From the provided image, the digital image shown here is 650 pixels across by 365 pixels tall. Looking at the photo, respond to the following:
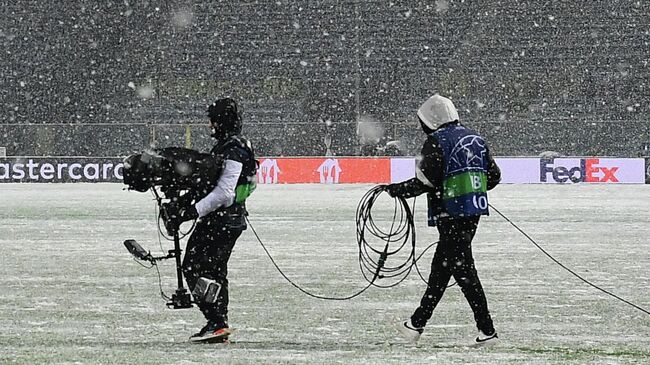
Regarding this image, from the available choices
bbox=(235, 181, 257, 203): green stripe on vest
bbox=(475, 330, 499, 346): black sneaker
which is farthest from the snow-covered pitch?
bbox=(235, 181, 257, 203): green stripe on vest

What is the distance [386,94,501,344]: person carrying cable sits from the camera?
24.3 feet

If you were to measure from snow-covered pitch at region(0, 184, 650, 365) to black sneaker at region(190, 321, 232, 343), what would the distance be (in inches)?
3.7

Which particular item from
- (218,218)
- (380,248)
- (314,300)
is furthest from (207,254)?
(380,248)

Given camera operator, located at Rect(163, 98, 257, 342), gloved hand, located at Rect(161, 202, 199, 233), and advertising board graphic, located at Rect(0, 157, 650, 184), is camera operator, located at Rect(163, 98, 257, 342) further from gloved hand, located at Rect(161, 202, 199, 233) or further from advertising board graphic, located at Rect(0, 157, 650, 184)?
advertising board graphic, located at Rect(0, 157, 650, 184)

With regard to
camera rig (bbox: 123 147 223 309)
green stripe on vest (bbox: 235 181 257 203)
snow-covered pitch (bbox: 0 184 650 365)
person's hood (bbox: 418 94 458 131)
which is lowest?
snow-covered pitch (bbox: 0 184 650 365)

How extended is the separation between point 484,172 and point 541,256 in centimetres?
705

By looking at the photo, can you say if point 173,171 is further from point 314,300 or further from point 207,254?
point 314,300

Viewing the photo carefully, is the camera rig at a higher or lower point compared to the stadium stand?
lower

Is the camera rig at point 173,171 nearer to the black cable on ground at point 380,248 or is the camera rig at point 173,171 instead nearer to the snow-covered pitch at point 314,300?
the snow-covered pitch at point 314,300

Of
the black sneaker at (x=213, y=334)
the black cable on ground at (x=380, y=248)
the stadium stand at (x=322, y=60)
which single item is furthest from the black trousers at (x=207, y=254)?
the stadium stand at (x=322, y=60)

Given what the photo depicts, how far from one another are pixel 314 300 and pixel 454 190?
3.22 meters

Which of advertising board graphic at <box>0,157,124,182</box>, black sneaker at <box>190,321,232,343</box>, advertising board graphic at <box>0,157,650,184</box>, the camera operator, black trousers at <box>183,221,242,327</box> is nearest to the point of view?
the camera operator

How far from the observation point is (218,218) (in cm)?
760

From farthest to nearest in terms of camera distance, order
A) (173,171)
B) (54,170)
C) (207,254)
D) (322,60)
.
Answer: (322,60) < (54,170) < (207,254) < (173,171)
